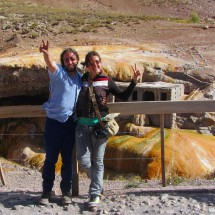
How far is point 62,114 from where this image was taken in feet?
16.5

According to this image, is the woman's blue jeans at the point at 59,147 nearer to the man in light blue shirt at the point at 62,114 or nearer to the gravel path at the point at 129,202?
the man in light blue shirt at the point at 62,114

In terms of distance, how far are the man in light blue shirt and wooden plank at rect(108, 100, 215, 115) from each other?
0.76 metres

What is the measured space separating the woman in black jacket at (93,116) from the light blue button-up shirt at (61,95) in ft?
0.36

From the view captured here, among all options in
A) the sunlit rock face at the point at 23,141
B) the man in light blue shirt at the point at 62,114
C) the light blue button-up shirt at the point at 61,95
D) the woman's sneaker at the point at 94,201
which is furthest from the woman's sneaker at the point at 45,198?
the sunlit rock face at the point at 23,141

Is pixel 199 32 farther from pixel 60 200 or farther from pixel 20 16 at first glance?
pixel 60 200

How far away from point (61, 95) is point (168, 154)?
8.24 meters

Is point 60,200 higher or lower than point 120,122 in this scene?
higher

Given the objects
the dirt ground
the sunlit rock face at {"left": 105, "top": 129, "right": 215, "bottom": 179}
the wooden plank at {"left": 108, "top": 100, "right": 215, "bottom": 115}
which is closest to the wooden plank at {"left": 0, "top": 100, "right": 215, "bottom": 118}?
the wooden plank at {"left": 108, "top": 100, "right": 215, "bottom": 115}

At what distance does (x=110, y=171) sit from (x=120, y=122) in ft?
10.2

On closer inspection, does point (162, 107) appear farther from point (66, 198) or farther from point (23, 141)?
point (23, 141)

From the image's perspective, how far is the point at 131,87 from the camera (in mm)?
5195

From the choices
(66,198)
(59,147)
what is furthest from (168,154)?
(59,147)

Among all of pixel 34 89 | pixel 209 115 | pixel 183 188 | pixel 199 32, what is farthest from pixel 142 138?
pixel 199 32

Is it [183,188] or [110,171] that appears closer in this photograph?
[183,188]
